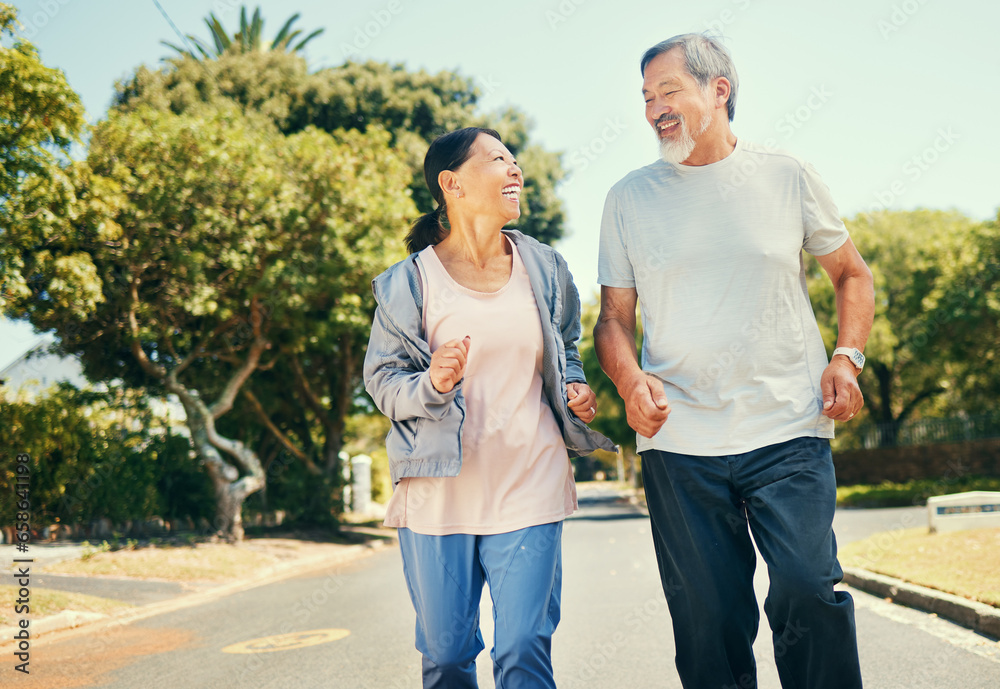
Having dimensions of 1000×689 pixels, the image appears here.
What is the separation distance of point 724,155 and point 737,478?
1.07 m

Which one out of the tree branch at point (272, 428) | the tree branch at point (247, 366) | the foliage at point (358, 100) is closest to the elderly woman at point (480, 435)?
the tree branch at point (247, 366)

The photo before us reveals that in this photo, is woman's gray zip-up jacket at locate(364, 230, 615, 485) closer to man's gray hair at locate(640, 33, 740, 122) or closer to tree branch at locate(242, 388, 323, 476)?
man's gray hair at locate(640, 33, 740, 122)

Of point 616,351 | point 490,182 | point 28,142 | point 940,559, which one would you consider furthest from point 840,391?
point 28,142

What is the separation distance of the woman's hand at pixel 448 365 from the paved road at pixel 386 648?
2919mm

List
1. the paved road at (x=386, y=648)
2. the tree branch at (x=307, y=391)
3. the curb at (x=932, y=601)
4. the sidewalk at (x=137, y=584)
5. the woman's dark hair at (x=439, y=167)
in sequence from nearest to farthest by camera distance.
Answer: the woman's dark hair at (x=439, y=167)
the paved road at (x=386, y=648)
the curb at (x=932, y=601)
the sidewalk at (x=137, y=584)
the tree branch at (x=307, y=391)

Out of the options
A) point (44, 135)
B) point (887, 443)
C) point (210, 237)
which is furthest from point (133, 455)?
point (887, 443)

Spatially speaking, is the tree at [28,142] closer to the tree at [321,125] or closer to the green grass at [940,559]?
the tree at [321,125]

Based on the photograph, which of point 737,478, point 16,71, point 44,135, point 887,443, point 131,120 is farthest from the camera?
point 887,443

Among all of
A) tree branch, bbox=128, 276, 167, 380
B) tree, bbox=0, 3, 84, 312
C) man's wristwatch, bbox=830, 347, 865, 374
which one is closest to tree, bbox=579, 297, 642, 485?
tree branch, bbox=128, 276, 167, 380

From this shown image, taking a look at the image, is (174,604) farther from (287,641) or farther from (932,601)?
(932,601)

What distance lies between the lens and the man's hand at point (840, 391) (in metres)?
2.43

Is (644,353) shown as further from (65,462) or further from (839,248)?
(65,462)

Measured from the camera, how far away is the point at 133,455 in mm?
16234

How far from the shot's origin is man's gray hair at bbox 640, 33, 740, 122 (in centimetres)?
272
